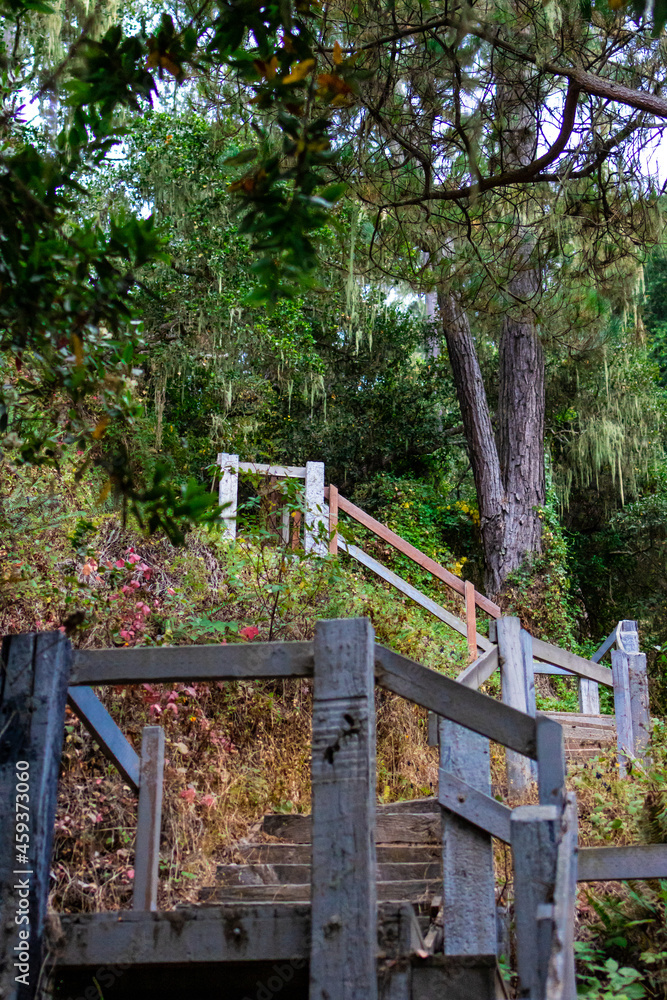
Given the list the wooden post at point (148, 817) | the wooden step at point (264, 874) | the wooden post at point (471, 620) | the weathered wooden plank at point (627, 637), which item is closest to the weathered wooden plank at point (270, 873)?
the wooden step at point (264, 874)

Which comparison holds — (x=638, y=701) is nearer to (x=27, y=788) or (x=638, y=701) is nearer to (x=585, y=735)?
(x=585, y=735)

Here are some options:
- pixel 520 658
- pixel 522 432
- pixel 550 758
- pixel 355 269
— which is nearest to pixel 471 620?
pixel 522 432

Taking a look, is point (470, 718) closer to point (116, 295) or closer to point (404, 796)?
point (116, 295)

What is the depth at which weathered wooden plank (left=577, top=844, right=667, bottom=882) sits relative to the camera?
349 centimetres

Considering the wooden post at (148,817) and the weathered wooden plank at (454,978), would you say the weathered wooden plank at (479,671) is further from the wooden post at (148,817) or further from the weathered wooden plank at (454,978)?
the weathered wooden plank at (454,978)

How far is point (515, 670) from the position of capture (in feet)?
18.4

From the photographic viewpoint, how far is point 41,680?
282 centimetres

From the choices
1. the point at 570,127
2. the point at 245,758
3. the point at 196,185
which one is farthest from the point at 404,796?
the point at 196,185

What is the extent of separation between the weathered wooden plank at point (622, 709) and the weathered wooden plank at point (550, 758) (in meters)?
4.08

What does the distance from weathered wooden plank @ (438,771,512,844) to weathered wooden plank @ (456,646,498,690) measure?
1348 millimetres

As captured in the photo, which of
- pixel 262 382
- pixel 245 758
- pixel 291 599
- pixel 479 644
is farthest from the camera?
pixel 262 382

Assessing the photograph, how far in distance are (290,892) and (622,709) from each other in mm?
3453

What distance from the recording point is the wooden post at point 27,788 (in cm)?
262

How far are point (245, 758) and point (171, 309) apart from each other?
23.6ft
